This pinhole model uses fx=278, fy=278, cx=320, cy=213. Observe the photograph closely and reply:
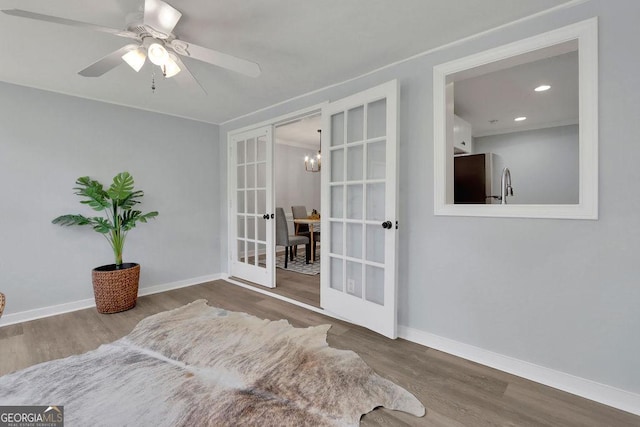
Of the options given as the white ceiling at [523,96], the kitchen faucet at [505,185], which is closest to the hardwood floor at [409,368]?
the kitchen faucet at [505,185]

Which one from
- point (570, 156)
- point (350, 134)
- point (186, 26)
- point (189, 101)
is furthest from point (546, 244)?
point (570, 156)

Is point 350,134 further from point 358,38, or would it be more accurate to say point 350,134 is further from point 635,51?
point 635,51

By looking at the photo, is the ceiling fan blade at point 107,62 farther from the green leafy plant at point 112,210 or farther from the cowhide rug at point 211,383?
the cowhide rug at point 211,383

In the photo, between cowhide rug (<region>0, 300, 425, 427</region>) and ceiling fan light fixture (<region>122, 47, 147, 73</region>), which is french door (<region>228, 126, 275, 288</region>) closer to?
cowhide rug (<region>0, 300, 425, 427</region>)

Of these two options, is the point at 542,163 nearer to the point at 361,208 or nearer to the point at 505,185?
the point at 505,185

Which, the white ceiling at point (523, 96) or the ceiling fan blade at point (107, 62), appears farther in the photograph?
the white ceiling at point (523, 96)

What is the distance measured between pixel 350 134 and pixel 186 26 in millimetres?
1512

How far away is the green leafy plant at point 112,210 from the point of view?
2.96 m

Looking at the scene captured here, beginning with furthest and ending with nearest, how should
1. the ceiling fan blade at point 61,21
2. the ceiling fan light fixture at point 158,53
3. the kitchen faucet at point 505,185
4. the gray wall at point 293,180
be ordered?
1. the gray wall at point 293,180
2. the kitchen faucet at point 505,185
3. the ceiling fan light fixture at point 158,53
4. the ceiling fan blade at point 61,21

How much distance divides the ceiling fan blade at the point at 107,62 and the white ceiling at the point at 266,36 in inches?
9.6

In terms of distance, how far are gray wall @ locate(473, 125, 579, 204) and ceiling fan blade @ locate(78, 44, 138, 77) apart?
4885mm

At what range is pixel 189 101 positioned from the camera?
3287 mm

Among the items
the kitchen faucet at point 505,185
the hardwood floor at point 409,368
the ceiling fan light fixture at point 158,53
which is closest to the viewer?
the hardwood floor at point 409,368

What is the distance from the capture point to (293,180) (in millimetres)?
6777
